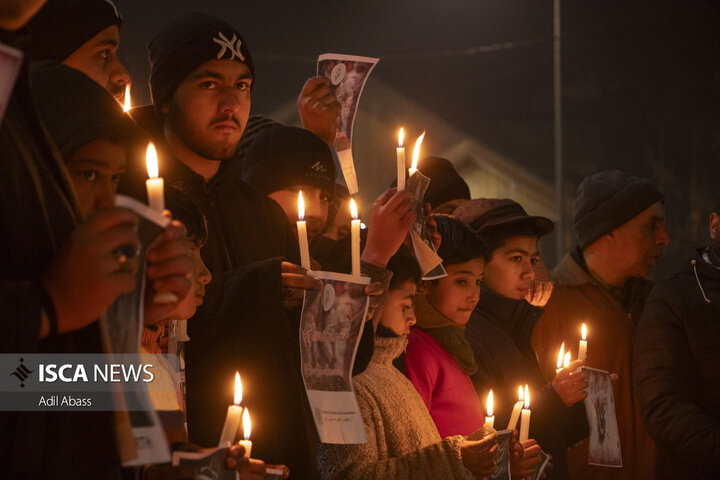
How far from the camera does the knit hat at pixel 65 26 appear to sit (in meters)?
2.85

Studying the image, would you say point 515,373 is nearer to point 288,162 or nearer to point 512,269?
point 512,269

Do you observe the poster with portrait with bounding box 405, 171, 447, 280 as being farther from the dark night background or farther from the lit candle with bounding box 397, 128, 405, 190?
the dark night background

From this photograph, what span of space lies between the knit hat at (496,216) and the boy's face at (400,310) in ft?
3.60

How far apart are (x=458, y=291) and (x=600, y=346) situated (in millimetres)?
1198

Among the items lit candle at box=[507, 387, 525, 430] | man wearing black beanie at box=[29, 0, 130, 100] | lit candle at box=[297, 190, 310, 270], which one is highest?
man wearing black beanie at box=[29, 0, 130, 100]

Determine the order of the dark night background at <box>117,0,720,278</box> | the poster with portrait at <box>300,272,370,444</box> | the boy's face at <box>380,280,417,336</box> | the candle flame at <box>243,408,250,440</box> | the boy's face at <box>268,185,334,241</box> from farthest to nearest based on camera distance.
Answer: the dark night background at <box>117,0,720,278</box>, the boy's face at <box>268,185,334,241</box>, the boy's face at <box>380,280,417,336</box>, the poster with portrait at <box>300,272,370,444</box>, the candle flame at <box>243,408,250,440</box>

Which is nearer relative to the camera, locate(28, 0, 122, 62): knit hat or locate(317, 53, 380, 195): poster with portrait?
locate(28, 0, 122, 62): knit hat

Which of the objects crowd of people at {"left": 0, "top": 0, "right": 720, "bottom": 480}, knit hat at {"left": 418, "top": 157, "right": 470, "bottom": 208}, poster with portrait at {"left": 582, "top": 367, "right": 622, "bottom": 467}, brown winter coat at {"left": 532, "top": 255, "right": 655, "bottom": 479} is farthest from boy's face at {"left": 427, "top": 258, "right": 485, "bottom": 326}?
knit hat at {"left": 418, "top": 157, "right": 470, "bottom": 208}

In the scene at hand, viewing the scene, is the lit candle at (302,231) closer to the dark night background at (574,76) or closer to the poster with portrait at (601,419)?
the poster with portrait at (601,419)

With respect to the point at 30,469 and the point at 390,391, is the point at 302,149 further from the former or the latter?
the point at 30,469

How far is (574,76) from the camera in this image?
7977mm

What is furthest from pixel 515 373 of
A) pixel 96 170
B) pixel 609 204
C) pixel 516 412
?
pixel 96 170

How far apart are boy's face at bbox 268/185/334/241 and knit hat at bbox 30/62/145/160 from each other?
1.59 meters

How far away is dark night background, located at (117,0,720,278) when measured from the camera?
Answer: 7.81 metres
